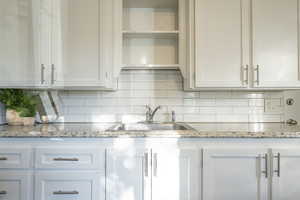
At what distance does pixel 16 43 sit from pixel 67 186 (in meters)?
1.10

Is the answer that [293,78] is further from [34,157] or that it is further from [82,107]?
[34,157]

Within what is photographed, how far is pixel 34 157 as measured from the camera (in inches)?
58.4

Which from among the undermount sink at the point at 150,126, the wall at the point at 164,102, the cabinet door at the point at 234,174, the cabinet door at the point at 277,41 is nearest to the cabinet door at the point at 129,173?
the cabinet door at the point at 234,174

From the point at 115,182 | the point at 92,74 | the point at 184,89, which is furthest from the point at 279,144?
the point at 92,74

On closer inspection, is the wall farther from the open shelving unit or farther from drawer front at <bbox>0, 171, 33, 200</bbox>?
drawer front at <bbox>0, 171, 33, 200</bbox>

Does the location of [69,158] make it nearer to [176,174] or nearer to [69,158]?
[69,158]

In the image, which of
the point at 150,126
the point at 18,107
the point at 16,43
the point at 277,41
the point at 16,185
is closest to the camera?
the point at 16,185

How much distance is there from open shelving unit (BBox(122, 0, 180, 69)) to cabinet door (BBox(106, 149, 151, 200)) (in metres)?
1.00

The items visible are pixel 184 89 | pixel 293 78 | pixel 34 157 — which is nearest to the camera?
pixel 34 157

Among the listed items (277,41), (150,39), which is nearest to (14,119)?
(150,39)

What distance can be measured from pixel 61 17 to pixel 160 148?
1.29m

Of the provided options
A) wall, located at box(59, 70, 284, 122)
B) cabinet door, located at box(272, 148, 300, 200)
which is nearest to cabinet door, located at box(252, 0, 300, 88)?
wall, located at box(59, 70, 284, 122)

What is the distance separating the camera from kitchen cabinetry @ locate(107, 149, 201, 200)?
4.87 feet

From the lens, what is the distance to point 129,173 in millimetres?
1486
